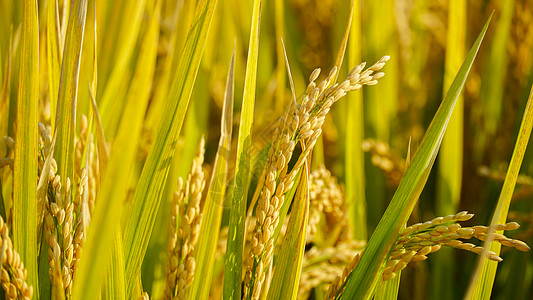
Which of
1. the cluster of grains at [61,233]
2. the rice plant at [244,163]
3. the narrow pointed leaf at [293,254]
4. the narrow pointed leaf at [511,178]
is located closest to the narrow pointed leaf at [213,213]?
the rice plant at [244,163]

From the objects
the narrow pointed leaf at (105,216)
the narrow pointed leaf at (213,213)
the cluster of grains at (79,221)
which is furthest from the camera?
the narrow pointed leaf at (213,213)

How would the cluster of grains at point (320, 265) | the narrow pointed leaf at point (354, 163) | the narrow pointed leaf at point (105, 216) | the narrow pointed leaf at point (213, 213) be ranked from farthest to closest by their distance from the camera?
the narrow pointed leaf at point (354, 163) → the cluster of grains at point (320, 265) → the narrow pointed leaf at point (213, 213) → the narrow pointed leaf at point (105, 216)

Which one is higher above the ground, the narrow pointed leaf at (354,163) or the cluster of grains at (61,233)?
the narrow pointed leaf at (354,163)

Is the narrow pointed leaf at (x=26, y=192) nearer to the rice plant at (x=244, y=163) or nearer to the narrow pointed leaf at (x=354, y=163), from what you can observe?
the rice plant at (x=244, y=163)

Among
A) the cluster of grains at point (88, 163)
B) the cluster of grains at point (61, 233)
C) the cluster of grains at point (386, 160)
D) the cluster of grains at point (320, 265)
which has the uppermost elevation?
the cluster of grains at point (386, 160)

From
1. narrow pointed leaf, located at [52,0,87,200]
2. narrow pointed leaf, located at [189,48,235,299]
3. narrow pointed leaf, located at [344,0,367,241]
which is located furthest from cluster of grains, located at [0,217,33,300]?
narrow pointed leaf, located at [344,0,367,241]

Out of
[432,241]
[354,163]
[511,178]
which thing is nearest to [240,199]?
[432,241]

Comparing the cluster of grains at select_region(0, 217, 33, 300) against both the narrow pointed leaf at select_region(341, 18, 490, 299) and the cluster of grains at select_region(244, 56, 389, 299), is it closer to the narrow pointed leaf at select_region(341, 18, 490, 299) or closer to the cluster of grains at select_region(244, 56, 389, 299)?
the cluster of grains at select_region(244, 56, 389, 299)
